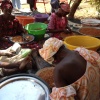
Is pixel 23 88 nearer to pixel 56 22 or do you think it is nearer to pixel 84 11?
pixel 56 22

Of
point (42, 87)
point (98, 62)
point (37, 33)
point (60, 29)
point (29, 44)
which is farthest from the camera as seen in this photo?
point (60, 29)

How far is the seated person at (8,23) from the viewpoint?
315cm

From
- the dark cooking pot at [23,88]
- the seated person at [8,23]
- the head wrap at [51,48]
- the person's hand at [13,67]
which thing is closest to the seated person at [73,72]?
the head wrap at [51,48]

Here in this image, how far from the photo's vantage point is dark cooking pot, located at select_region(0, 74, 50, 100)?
1.72 meters

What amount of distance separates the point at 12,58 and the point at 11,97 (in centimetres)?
97

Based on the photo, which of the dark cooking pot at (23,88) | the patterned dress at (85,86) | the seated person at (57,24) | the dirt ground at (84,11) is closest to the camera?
the patterned dress at (85,86)

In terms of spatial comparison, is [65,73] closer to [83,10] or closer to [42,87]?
[42,87]

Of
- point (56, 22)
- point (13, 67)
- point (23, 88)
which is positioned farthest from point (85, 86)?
point (56, 22)

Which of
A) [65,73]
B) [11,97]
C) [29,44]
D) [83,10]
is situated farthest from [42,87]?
A: [83,10]

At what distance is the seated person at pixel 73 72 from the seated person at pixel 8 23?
1.77 meters

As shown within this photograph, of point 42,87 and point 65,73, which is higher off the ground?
point 65,73

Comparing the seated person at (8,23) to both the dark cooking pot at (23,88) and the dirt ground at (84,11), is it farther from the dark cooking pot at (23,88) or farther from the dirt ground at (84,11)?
the dirt ground at (84,11)

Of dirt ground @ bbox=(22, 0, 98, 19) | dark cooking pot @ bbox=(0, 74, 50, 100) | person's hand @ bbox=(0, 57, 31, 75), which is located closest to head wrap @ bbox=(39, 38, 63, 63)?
dark cooking pot @ bbox=(0, 74, 50, 100)

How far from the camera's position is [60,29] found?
351 centimetres
